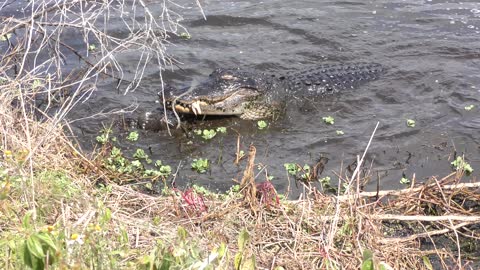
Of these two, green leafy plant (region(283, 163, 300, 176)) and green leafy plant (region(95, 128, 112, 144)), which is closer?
green leafy plant (region(283, 163, 300, 176))

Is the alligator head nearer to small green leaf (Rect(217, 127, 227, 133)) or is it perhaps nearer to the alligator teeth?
the alligator teeth

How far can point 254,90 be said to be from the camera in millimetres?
7078

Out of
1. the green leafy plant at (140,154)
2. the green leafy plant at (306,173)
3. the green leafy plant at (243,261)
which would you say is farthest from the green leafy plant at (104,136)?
the green leafy plant at (243,261)

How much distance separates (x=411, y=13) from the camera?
964 cm

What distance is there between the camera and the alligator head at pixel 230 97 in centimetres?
673

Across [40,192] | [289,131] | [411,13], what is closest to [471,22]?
[411,13]

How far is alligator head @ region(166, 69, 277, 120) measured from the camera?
22.1 feet

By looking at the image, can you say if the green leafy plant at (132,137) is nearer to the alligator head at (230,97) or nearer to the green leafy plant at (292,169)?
the alligator head at (230,97)

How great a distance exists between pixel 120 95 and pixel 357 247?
4119 mm

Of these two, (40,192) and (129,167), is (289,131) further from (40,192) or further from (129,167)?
(40,192)

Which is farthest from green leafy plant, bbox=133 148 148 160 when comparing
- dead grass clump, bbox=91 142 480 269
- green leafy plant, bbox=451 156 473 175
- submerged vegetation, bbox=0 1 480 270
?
green leafy plant, bbox=451 156 473 175

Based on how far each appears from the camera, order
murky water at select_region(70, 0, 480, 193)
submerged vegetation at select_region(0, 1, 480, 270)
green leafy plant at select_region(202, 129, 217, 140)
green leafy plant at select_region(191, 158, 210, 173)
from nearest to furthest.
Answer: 1. submerged vegetation at select_region(0, 1, 480, 270)
2. green leafy plant at select_region(191, 158, 210, 173)
3. murky water at select_region(70, 0, 480, 193)
4. green leafy plant at select_region(202, 129, 217, 140)

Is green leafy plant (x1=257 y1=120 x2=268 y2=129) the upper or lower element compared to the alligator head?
lower

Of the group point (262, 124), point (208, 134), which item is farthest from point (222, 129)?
point (262, 124)
